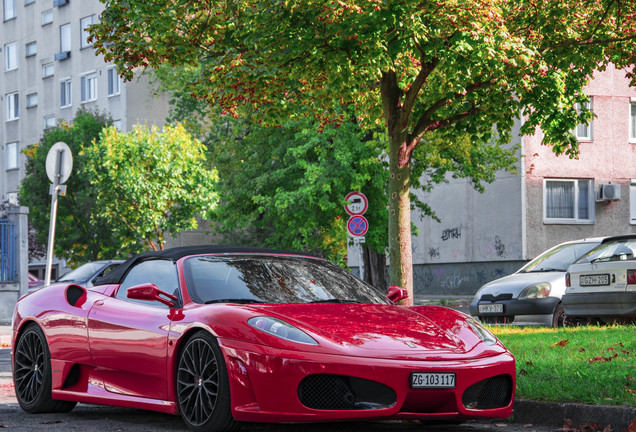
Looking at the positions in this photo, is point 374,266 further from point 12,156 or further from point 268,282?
point 12,156

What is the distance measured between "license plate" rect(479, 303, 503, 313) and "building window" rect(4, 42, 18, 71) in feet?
174

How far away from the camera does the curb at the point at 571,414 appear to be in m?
6.69

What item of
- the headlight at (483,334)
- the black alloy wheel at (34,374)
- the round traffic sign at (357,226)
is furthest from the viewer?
the round traffic sign at (357,226)

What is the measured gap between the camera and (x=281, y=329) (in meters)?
6.33

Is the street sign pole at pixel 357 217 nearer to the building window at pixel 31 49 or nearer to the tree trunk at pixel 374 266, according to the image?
the tree trunk at pixel 374 266

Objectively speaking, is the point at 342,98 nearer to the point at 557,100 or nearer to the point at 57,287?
the point at 557,100

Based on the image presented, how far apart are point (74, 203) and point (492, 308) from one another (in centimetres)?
3380

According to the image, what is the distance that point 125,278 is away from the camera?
8016 mm

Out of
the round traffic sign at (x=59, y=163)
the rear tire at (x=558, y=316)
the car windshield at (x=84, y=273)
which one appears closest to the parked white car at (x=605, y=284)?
the rear tire at (x=558, y=316)

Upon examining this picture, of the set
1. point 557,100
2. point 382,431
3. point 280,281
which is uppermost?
point 557,100

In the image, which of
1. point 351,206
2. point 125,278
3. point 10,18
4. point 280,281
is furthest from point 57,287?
point 10,18

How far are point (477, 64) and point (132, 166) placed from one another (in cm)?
2998

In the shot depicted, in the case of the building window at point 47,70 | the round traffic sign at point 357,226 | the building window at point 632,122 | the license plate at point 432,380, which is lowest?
the license plate at point 432,380

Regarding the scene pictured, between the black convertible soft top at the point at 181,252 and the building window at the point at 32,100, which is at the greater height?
the building window at the point at 32,100
